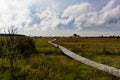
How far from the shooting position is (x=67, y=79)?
1168 cm

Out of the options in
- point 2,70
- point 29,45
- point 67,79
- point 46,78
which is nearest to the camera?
point 46,78

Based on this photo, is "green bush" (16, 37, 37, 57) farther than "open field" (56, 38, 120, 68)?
Yes

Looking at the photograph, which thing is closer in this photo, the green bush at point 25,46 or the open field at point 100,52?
the open field at point 100,52

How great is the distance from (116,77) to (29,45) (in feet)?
59.4

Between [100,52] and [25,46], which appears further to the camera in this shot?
[100,52]

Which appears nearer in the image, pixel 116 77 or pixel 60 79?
pixel 60 79

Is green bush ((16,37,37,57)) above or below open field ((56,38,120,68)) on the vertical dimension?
above

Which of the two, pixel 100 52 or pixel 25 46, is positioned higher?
pixel 25 46

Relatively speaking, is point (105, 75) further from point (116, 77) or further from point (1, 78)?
point (1, 78)

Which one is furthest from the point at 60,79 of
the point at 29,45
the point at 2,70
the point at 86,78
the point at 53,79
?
the point at 29,45

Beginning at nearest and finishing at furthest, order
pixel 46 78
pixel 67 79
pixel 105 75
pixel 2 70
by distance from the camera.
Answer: pixel 46 78, pixel 67 79, pixel 105 75, pixel 2 70

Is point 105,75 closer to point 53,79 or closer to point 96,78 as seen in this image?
point 96,78

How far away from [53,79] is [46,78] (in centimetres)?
29

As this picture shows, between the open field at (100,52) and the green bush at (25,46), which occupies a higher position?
the green bush at (25,46)
